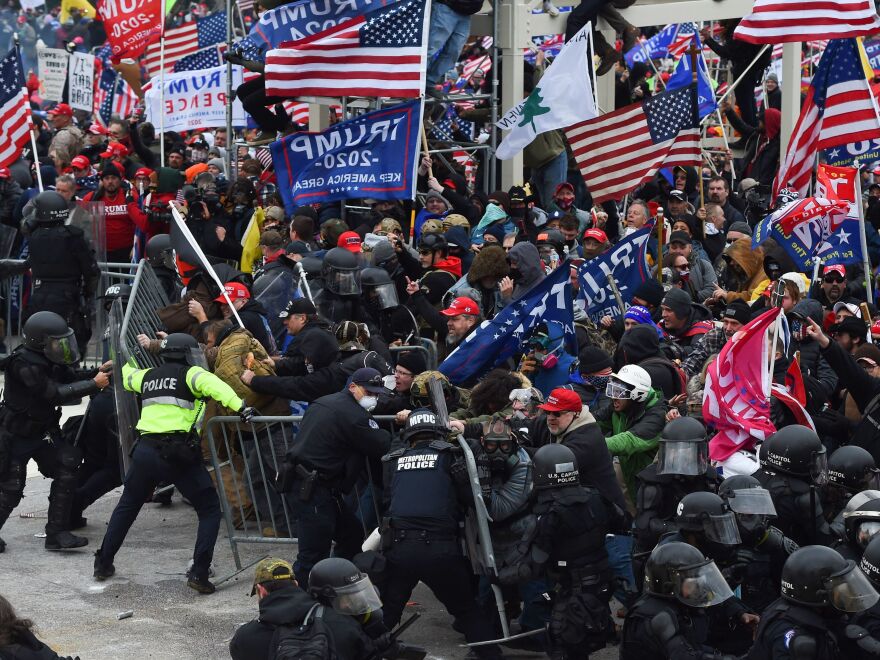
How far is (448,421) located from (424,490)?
62cm

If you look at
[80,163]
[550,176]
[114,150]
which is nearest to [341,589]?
[550,176]

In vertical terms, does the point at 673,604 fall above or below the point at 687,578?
below

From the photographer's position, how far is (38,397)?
1036 centimetres

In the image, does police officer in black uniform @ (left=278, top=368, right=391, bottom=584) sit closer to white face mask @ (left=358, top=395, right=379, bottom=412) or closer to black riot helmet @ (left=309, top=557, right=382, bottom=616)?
white face mask @ (left=358, top=395, right=379, bottom=412)

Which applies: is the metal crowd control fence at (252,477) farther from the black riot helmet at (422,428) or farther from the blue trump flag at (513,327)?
the black riot helmet at (422,428)

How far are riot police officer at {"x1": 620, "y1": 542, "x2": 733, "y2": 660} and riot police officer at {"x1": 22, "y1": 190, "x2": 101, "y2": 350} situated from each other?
873cm

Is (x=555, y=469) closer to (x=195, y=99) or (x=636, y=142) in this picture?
(x=636, y=142)

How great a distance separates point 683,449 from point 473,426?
1.48m

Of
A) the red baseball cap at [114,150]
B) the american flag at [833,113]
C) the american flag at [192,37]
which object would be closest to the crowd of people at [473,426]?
the american flag at [833,113]

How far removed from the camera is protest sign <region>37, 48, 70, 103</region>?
80.1 feet

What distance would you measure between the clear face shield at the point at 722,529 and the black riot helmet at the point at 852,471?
90 cm

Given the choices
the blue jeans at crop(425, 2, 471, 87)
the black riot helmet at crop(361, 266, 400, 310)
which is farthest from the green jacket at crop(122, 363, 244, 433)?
the blue jeans at crop(425, 2, 471, 87)

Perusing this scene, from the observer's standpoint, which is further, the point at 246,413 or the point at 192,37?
the point at 192,37

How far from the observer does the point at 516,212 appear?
Answer: 14180 millimetres
